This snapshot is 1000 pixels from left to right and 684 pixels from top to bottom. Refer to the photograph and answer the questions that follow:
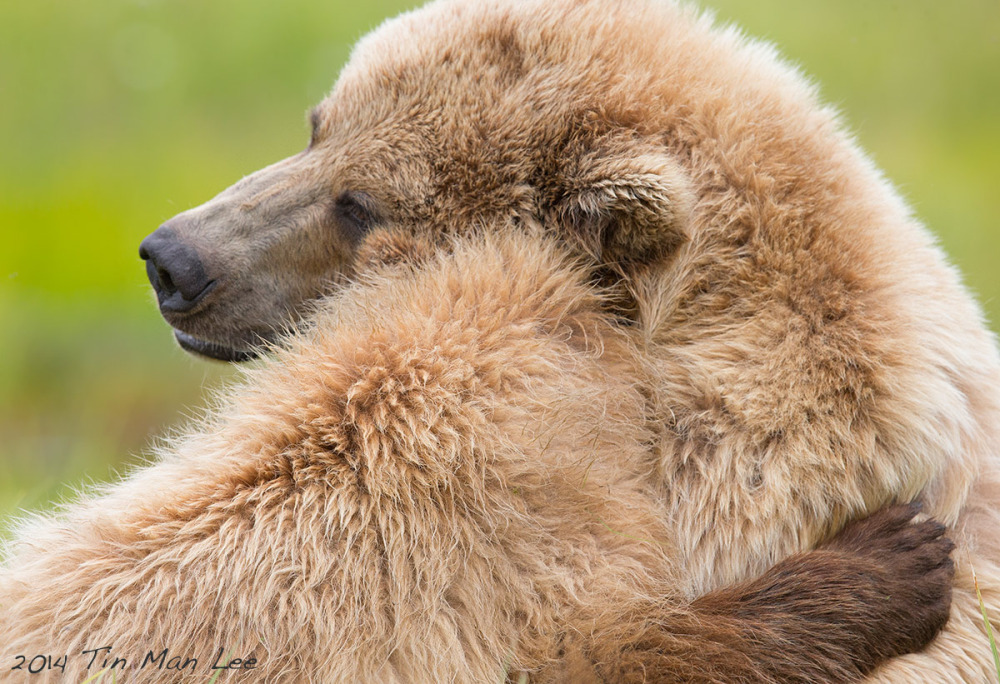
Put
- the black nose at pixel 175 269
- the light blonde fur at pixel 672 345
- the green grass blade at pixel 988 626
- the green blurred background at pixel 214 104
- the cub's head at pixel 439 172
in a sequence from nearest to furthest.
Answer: the green grass blade at pixel 988 626
the light blonde fur at pixel 672 345
the cub's head at pixel 439 172
the black nose at pixel 175 269
the green blurred background at pixel 214 104

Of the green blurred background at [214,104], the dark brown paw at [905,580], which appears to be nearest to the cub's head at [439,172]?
the dark brown paw at [905,580]

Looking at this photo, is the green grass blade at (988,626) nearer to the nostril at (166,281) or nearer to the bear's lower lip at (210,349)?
the bear's lower lip at (210,349)

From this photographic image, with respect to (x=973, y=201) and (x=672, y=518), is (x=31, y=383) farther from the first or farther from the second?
(x=973, y=201)

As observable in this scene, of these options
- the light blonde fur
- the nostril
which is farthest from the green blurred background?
the light blonde fur

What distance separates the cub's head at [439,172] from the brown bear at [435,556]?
40cm

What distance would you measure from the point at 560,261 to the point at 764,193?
0.54 metres

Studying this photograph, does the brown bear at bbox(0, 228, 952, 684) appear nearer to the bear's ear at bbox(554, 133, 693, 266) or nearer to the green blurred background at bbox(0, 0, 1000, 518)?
the bear's ear at bbox(554, 133, 693, 266)

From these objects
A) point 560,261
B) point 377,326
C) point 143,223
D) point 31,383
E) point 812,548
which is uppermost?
point 560,261

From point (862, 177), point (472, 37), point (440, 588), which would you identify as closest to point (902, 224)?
point (862, 177)

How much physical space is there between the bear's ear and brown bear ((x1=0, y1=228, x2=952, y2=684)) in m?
0.34

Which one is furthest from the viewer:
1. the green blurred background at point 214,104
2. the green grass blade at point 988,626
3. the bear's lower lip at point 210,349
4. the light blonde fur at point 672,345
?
the green blurred background at point 214,104

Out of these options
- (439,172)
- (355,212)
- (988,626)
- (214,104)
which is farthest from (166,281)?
(214,104)

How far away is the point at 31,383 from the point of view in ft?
22.7

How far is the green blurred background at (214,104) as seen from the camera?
29.6 feet
